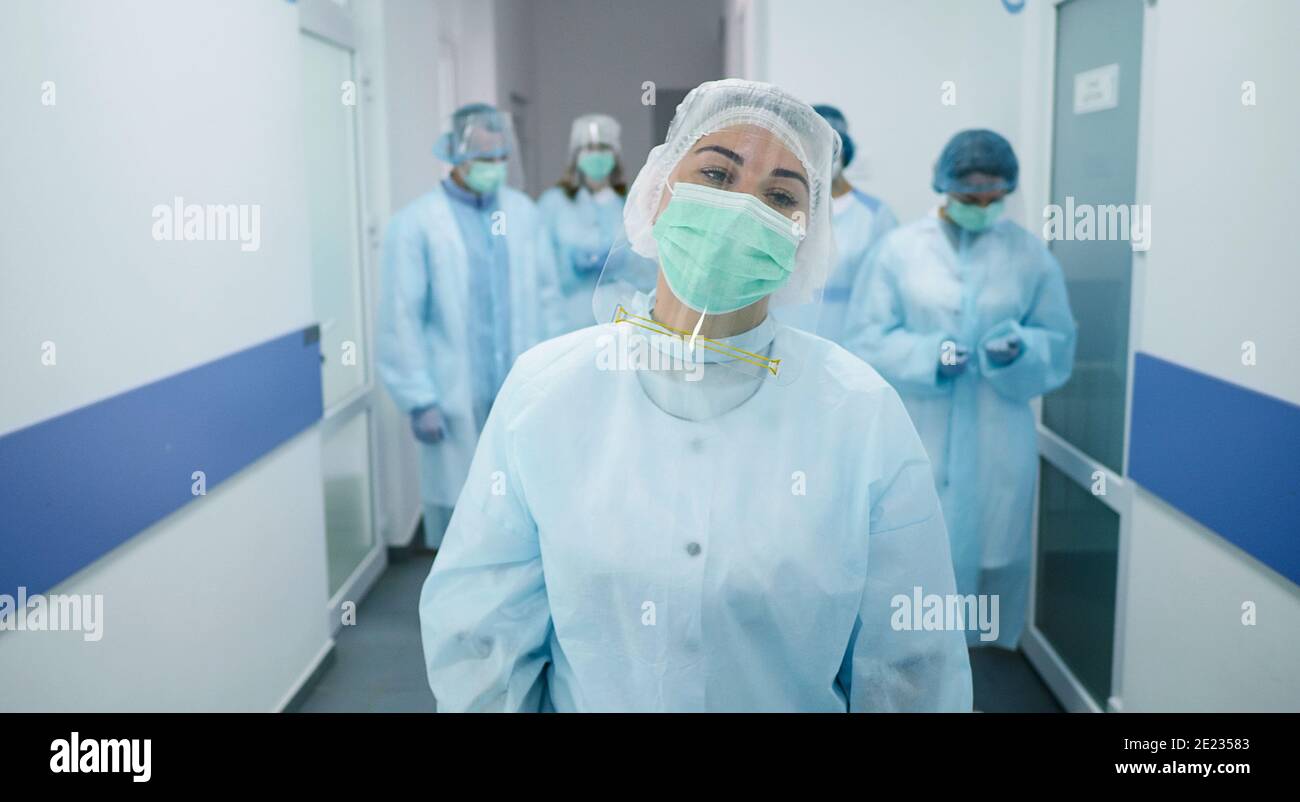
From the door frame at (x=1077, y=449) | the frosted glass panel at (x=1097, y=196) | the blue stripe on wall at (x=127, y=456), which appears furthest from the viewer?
the frosted glass panel at (x=1097, y=196)

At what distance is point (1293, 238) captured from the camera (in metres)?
1.34

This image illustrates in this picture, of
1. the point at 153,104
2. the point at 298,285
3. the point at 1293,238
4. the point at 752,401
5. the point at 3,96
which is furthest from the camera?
the point at 298,285

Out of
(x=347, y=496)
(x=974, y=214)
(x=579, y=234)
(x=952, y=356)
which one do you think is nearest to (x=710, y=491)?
(x=952, y=356)

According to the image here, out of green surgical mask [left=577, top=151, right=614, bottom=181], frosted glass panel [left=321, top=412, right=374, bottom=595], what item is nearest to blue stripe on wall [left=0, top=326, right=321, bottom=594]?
frosted glass panel [left=321, top=412, right=374, bottom=595]

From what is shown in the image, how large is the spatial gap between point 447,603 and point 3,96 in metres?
0.84

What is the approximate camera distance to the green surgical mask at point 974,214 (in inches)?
88.4

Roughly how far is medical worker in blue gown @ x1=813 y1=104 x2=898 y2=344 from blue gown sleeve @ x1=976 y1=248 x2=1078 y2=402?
17.7 inches

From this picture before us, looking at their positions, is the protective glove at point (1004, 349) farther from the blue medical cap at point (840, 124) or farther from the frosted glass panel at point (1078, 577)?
the blue medical cap at point (840, 124)

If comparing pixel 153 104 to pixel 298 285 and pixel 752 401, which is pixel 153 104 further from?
pixel 752 401

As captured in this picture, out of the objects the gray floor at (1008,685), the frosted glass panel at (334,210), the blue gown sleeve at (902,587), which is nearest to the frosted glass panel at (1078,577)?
the gray floor at (1008,685)

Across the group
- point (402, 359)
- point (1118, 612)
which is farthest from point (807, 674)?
point (402, 359)

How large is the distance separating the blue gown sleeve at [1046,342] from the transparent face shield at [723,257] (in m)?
1.29

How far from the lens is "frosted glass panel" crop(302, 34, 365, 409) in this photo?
272 cm
